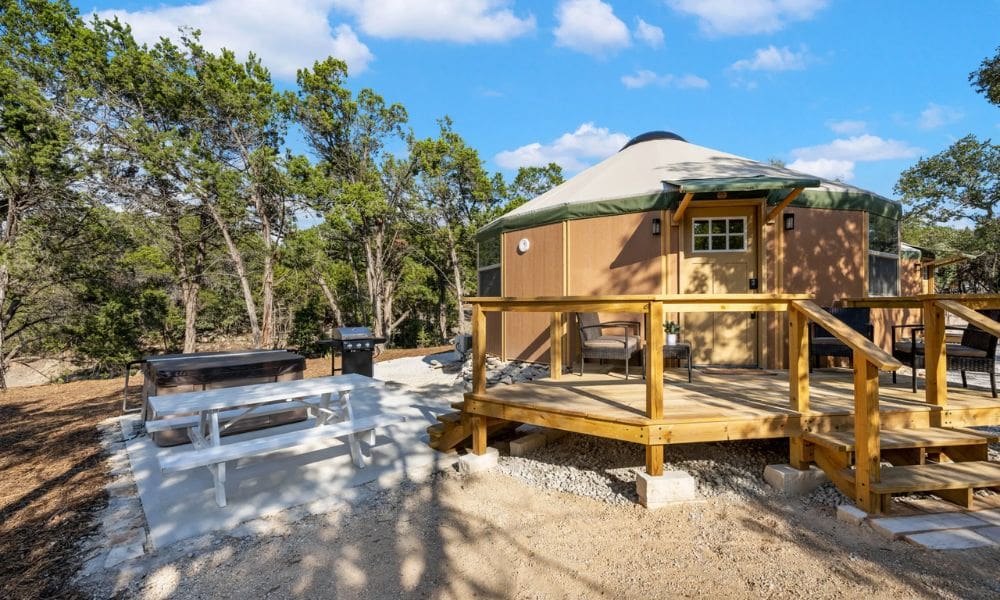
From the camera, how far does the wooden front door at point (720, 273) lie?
5.45m

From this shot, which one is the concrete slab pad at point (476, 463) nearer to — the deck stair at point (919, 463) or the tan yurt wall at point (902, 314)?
the deck stair at point (919, 463)

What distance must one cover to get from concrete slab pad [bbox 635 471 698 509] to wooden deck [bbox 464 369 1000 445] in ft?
0.75

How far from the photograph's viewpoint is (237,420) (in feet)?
11.2

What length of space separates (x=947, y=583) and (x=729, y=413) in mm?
1247

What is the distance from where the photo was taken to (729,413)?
302cm

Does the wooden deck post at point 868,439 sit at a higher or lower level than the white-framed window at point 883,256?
lower

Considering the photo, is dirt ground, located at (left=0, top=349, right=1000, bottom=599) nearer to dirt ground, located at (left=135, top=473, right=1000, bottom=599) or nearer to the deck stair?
dirt ground, located at (left=135, top=473, right=1000, bottom=599)

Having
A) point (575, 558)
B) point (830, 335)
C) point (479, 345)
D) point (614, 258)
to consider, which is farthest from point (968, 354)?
point (479, 345)

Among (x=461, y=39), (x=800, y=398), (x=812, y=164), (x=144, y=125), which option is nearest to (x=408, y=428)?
(x=800, y=398)

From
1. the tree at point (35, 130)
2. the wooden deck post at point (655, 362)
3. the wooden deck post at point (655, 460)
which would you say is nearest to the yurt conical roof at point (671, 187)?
the wooden deck post at point (655, 362)

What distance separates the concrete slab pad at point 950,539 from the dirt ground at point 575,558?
46 mm

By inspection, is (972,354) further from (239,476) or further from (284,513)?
(239,476)

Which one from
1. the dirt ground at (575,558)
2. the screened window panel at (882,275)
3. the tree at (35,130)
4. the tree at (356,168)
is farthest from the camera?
the tree at (356,168)

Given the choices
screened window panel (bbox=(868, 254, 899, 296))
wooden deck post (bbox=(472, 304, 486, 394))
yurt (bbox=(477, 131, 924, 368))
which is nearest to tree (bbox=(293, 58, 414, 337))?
yurt (bbox=(477, 131, 924, 368))
